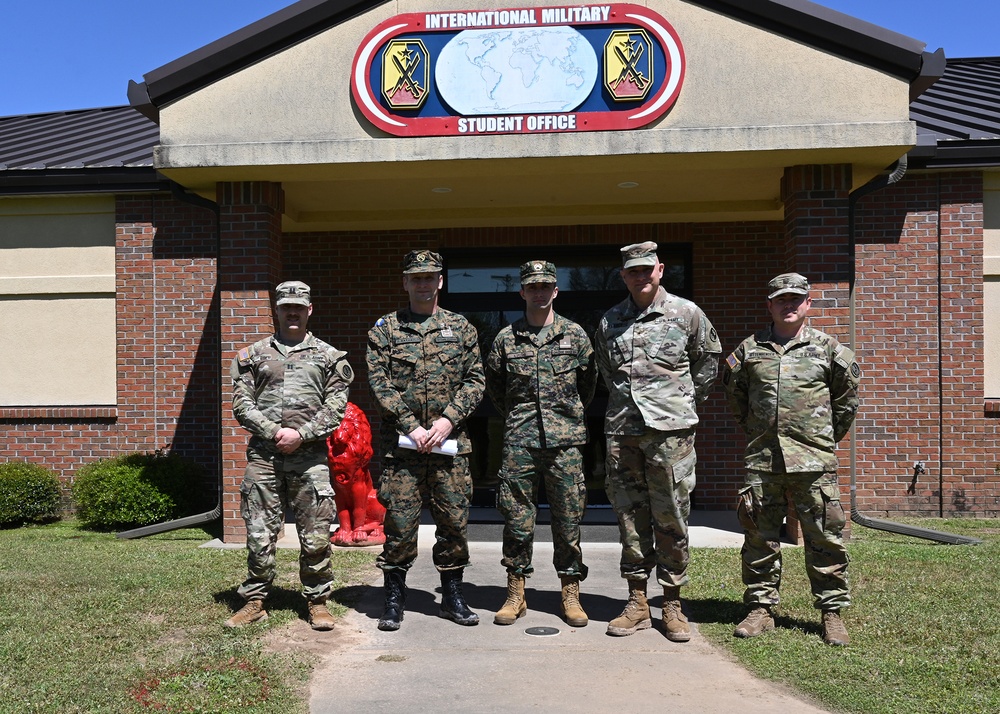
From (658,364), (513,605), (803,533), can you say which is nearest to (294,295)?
(658,364)

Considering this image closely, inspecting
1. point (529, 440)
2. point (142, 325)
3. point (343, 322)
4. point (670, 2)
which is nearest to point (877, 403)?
point (670, 2)

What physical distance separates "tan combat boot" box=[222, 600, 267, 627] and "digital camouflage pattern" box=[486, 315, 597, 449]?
6.06ft

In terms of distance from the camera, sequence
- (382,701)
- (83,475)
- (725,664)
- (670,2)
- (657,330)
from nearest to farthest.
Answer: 1. (382,701)
2. (725,664)
3. (657,330)
4. (670,2)
5. (83,475)

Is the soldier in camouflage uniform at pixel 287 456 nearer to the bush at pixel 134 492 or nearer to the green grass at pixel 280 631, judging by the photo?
the green grass at pixel 280 631

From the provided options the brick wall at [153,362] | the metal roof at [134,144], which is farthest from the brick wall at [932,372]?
the brick wall at [153,362]

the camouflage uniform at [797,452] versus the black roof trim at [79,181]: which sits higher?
the black roof trim at [79,181]

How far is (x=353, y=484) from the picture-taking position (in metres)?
7.70

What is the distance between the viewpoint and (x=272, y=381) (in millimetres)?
5363

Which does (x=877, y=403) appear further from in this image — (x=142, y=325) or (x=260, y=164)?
(x=142, y=325)

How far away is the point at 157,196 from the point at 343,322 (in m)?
2.52

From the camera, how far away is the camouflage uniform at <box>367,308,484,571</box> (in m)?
5.35

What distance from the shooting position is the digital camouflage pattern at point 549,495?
5324mm

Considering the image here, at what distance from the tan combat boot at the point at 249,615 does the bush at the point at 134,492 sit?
3.82m

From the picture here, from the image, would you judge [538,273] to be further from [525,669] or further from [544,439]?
[525,669]
